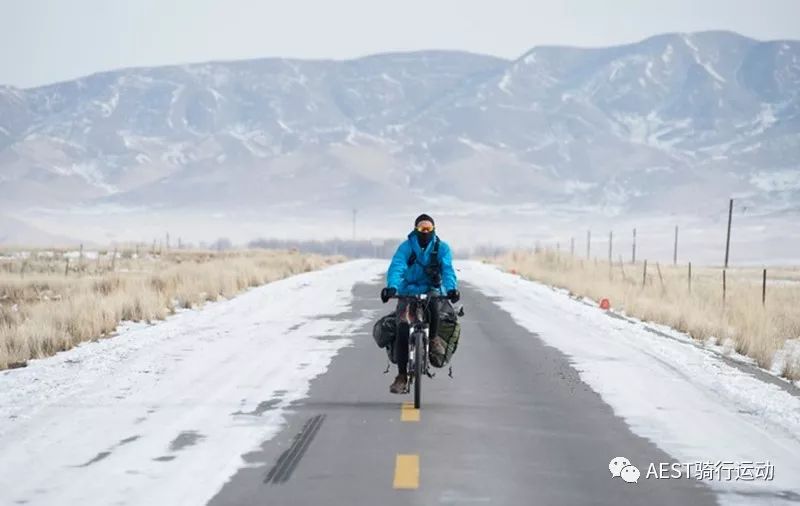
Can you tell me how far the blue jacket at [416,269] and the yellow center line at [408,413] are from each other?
45.0 inches

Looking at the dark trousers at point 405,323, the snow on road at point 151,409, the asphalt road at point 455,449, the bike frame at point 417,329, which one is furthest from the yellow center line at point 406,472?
the dark trousers at point 405,323

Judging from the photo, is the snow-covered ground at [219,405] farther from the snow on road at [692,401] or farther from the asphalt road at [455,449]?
the asphalt road at [455,449]

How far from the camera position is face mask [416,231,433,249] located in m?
13.0

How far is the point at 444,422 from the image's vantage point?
1179 centimetres

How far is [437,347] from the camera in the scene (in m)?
13.3

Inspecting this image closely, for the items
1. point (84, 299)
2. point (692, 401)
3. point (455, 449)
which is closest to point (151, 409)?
point (455, 449)

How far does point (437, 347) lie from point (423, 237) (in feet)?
3.87

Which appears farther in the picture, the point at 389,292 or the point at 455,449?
the point at 389,292

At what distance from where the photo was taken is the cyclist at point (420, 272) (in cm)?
1299

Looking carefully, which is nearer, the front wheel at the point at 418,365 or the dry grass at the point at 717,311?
the front wheel at the point at 418,365

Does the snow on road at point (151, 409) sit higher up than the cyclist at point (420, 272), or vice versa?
the cyclist at point (420, 272)

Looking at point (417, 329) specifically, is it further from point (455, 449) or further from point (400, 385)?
point (455, 449)

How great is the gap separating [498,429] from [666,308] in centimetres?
1815

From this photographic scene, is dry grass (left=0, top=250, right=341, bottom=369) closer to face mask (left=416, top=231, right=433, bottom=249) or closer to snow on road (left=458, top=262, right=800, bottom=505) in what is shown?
face mask (left=416, top=231, right=433, bottom=249)
